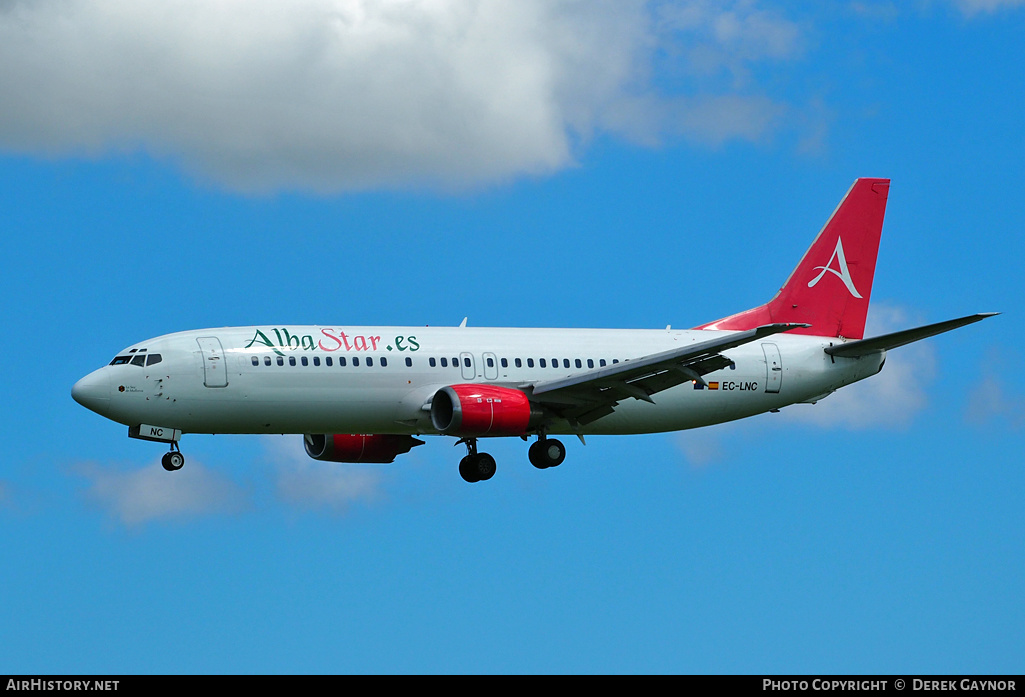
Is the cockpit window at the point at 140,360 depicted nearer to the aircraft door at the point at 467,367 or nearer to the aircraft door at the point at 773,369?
the aircraft door at the point at 467,367

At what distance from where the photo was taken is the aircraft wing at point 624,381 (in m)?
45.0

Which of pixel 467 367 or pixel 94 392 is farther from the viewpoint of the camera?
pixel 467 367

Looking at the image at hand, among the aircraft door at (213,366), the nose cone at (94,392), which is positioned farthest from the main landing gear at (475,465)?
the nose cone at (94,392)

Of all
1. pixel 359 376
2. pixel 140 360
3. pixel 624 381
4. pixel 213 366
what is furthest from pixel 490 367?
pixel 140 360

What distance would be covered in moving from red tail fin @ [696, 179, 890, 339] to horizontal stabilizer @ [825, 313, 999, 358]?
2.31m

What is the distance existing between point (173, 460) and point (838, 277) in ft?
86.6

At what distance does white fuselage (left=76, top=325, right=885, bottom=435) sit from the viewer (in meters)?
44.6

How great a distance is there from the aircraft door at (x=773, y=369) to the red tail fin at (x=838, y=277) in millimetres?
3021

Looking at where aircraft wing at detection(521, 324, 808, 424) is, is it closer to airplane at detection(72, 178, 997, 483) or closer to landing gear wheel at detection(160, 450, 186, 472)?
airplane at detection(72, 178, 997, 483)

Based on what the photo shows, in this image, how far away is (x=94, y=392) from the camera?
44344 millimetres

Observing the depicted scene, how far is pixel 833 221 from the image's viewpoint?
186 ft

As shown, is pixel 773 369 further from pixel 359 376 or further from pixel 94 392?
pixel 94 392
